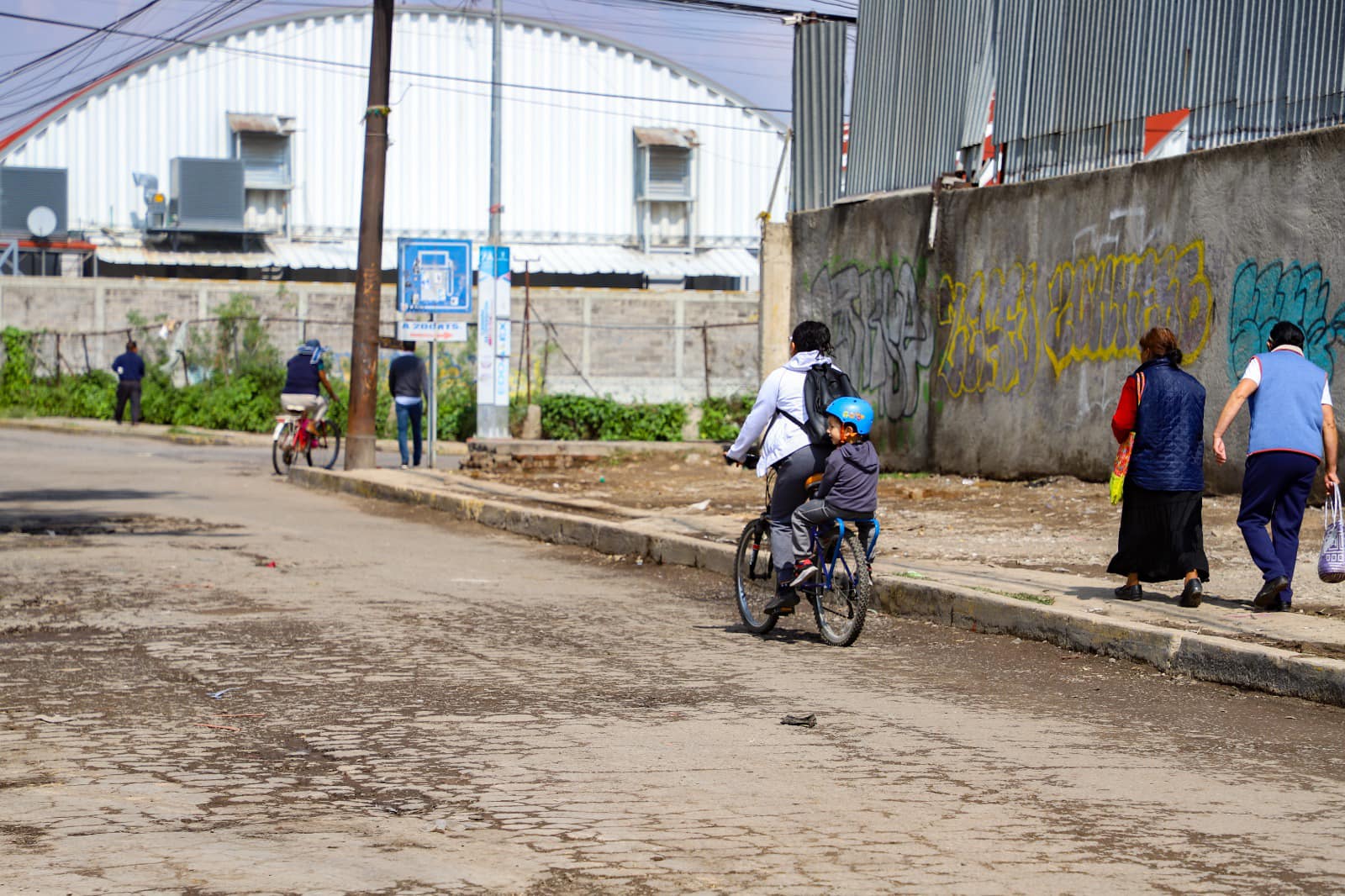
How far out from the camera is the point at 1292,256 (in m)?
12.4

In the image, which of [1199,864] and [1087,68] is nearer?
[1199,864]

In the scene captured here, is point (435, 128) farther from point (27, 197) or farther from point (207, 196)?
point (27, 197)

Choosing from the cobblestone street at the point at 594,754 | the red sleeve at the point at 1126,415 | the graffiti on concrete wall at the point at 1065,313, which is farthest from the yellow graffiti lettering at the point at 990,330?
the red sleeve at the point at 1126,415

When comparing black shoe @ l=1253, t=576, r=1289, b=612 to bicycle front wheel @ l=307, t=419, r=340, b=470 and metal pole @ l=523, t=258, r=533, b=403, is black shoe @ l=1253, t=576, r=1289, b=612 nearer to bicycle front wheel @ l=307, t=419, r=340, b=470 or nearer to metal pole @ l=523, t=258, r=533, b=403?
bicycle front wheel @ l=307, t=419, r=340, b=470

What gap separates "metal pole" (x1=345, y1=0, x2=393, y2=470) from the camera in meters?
19.8

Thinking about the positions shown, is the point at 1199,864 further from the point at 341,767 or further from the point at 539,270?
the point at 539,270

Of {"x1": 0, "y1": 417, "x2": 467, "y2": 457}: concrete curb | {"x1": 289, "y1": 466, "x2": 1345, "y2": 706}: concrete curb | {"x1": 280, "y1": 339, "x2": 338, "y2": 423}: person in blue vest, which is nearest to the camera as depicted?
{"x1": 289, "y1": 466, "x2": 1345, "y2": 706}: concrete curb

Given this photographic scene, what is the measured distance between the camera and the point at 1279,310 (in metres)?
12.5

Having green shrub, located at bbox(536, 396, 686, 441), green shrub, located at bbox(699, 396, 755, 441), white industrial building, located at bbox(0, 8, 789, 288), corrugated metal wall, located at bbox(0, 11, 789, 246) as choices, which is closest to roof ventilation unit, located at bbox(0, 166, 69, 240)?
white industrial building, located at bbox(0, 8, 789, 288)

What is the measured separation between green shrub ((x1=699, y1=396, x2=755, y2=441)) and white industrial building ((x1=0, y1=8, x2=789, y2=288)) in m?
18.4

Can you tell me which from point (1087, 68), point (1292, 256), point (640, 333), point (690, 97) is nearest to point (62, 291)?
point (640, 333)

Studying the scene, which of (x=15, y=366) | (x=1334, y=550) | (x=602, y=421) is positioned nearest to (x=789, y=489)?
(x=1334, y=550)

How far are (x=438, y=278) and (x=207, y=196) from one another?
88.6 ft

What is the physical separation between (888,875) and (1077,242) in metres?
11.6
